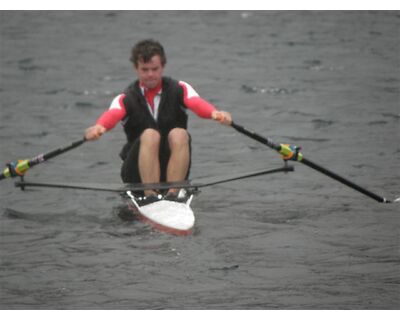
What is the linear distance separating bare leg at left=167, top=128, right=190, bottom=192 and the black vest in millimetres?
273

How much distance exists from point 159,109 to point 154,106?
7 centimetres

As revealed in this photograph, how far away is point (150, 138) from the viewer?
10.1 m

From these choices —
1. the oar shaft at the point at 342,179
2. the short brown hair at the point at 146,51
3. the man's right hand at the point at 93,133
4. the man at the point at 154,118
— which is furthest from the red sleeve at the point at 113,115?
the oar shaft at the point at 342,179

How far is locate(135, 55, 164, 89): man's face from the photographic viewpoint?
10086mm

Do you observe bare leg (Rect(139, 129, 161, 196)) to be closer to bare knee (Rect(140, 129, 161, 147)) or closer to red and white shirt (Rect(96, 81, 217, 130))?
bare knee (Rect(140, 129, 161, 147))

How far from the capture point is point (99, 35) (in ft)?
77.7

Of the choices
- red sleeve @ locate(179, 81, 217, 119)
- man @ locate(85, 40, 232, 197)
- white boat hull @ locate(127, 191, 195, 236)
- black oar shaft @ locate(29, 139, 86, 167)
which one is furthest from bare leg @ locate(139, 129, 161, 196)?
→ black oar shaft @ locate(29, 139, 86, 167)

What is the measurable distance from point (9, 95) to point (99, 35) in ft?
19.3

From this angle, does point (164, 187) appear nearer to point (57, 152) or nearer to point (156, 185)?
point (156, 185)

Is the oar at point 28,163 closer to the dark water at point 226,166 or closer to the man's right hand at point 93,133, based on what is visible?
the man's right hand at point 93,133

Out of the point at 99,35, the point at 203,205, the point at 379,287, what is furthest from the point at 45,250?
the point at 99,35

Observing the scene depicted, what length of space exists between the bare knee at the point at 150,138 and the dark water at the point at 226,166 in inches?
36.4

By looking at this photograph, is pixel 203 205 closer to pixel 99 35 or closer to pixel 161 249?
pixel 161 249

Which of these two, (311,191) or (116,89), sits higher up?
→ (116,89)
